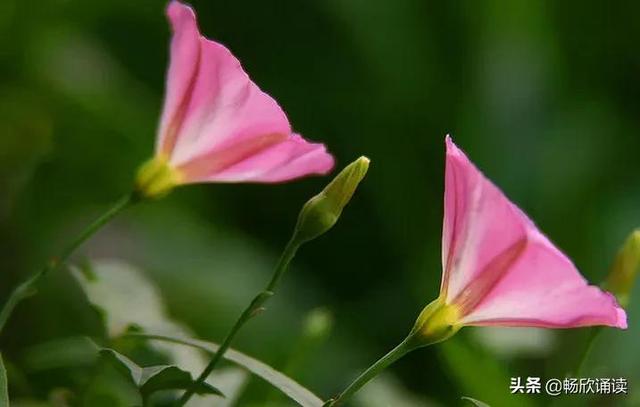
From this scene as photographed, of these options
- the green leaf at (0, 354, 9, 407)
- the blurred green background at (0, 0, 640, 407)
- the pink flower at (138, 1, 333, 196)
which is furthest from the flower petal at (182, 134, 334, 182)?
the blurred green background at (0, 0, 640, 407)

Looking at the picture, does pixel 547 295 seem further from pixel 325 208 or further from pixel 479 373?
pixel 479 373

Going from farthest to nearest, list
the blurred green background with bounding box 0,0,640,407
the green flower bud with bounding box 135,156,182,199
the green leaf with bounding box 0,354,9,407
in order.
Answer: the blurred green background with bounding box 0,0,640,407 < the green flower bud with bounding box 135,156,182,199 < the green leaf with bounding box 0,354,9,407

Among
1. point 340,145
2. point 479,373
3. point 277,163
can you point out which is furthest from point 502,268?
point 340,145

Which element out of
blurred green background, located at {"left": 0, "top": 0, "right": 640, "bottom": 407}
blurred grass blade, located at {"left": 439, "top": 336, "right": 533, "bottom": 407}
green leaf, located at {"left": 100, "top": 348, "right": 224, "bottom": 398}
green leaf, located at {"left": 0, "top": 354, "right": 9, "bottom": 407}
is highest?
blurred green background, located at {"left": 0, "top": 0, "right": 640, "bottom": 407}

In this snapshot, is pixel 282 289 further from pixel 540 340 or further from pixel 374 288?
pixel 540 340

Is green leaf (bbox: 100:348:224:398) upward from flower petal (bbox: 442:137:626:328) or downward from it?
downward

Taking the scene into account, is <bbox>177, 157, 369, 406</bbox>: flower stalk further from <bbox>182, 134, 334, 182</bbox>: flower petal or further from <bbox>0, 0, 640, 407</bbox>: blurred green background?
<bbox>0, 0, 640, 407</bbox>: blurred green background
